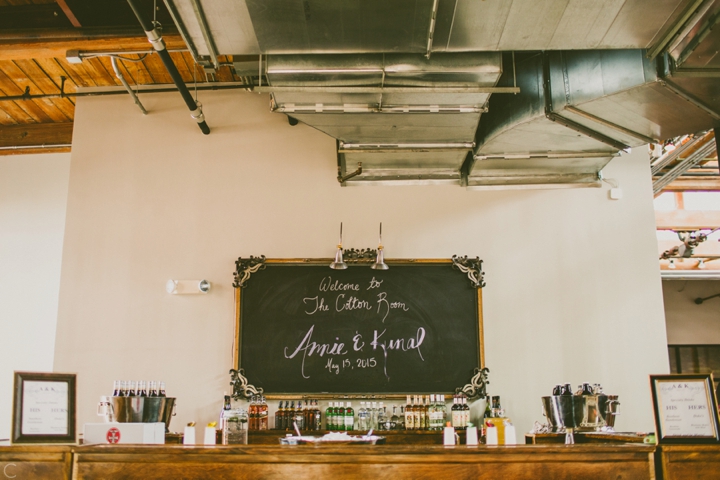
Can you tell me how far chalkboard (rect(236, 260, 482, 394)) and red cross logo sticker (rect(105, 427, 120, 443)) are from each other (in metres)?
2.18

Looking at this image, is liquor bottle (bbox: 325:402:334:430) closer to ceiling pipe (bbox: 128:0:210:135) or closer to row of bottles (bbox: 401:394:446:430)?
row of bottles (bbox: 401:394:446:430)

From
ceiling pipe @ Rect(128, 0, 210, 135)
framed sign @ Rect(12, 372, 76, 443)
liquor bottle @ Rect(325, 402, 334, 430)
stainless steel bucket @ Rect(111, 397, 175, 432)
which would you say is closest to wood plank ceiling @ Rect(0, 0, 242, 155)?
ceiling pipe @ Rect(128, 0, 210, 135)

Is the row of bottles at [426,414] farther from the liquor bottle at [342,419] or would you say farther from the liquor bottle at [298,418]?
the liquor bottle at [298,418]

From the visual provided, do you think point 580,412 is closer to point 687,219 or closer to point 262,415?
point 262,415

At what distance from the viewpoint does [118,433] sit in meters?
2.75

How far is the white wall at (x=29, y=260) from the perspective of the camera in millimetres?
6152

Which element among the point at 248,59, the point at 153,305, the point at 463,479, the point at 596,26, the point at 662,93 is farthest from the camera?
the point at 153,305

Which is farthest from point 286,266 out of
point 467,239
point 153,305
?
point 467,239

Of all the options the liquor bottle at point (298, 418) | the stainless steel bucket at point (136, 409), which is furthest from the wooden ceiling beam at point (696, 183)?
the stainless steel bucket at point (136, 409)

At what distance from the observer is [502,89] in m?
3.79

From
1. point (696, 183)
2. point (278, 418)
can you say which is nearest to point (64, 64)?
point (278, 418)

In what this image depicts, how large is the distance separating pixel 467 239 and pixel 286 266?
1616 mm

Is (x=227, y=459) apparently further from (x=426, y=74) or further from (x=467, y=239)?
(x=467, y=239)

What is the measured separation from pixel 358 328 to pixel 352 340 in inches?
4.5
